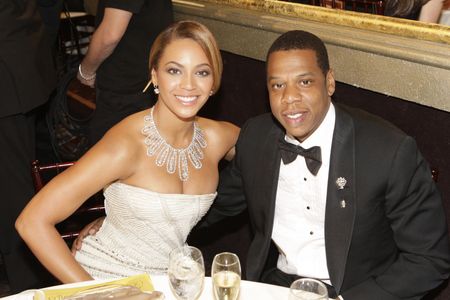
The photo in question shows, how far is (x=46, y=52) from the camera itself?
3.27 m

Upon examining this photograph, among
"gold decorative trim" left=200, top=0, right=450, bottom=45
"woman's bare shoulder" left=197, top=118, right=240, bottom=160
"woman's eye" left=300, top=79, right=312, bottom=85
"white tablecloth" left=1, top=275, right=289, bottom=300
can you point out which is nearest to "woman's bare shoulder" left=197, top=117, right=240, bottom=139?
"woman's bare shoulder" left=197, top=118, right=240, bottom=160

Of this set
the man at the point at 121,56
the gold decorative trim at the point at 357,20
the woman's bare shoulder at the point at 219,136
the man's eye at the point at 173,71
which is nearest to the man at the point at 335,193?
the woman's bare shoulder at the point at 219,136

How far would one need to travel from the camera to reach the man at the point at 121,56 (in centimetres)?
304

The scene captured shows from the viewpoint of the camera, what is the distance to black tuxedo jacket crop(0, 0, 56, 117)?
2.97m

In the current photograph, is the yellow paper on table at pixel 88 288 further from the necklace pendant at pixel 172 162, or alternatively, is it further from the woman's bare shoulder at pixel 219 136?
the woman's bare shoulder at pixel 219 136

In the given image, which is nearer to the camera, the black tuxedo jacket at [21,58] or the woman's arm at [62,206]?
the woman's arm at [62,206]

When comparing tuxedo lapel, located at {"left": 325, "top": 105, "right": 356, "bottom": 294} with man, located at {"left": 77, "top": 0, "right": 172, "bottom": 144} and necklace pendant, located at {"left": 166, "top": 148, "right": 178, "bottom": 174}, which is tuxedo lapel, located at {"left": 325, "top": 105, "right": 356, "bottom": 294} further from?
man, located at {"left": 77, "top": 0, "right": 172, "bottom": 144}

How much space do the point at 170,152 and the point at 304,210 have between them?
0.61 metres

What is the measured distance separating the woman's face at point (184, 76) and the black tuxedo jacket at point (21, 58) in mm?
1149

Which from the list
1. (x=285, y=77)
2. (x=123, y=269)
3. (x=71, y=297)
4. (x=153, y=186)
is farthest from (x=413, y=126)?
(x=71, y=297)

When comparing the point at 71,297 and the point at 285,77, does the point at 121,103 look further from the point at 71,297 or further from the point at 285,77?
the point at 71,297

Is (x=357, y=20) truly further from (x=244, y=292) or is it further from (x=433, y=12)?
(x=244, y=292)

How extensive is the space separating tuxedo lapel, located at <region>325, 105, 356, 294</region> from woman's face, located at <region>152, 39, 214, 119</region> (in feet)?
1.88

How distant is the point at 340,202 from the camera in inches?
80.9
